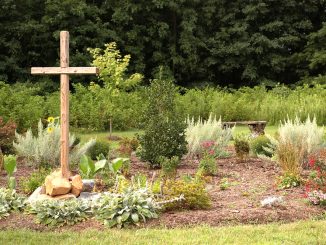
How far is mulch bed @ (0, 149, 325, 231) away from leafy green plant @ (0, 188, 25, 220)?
0.41 feet

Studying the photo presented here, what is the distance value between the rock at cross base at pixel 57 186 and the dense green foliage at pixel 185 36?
62.6ft

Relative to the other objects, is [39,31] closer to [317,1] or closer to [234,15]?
[234,15]

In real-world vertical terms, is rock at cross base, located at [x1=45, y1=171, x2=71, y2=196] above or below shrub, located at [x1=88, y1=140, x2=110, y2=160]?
above

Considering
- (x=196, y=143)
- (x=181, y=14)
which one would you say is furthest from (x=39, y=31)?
(x=196, y=143)

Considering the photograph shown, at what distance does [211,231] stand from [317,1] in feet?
89.0

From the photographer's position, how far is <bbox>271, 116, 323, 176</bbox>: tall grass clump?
28.7ft

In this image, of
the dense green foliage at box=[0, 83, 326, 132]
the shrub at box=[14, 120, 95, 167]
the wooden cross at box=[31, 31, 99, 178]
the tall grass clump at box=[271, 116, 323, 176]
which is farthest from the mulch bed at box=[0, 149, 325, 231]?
the dense green foliage at box=[0, 83, 326, 132]

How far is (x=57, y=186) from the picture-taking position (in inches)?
276

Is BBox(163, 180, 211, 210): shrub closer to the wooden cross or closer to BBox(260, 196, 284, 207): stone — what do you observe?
BBox(260, 196, 284, 207): stone

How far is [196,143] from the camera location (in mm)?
10703

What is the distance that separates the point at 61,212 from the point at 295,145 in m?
4.39

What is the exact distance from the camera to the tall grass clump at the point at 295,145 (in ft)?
28.7

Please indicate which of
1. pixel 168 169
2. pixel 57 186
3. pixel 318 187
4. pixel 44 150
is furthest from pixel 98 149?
pixel 318 187

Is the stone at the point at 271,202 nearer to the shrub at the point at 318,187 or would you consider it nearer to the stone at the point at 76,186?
the shrub at the point at 318,187
